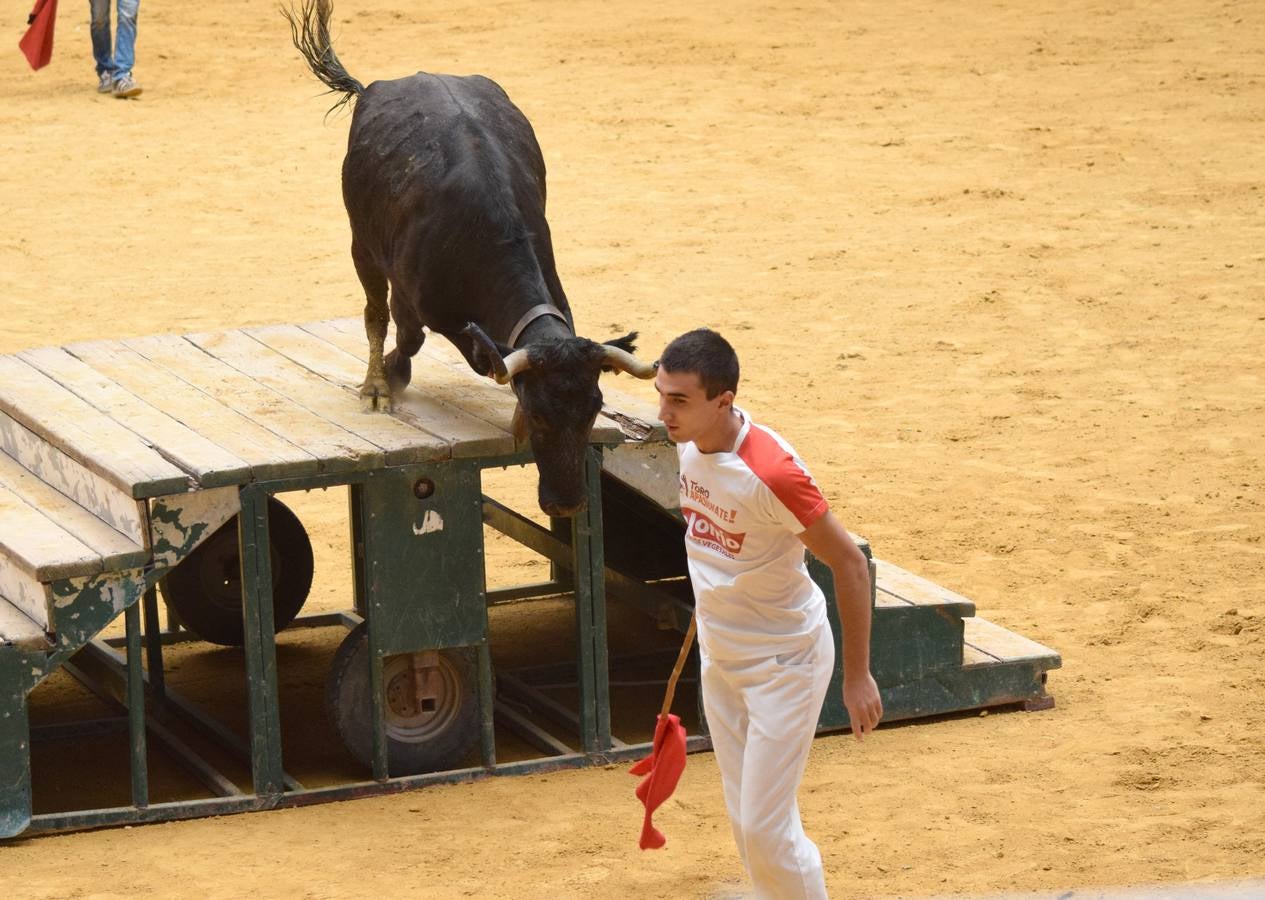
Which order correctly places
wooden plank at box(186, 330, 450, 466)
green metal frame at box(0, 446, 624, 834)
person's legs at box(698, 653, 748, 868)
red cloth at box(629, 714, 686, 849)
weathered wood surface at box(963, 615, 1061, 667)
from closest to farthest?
person's legs at box(698, 653, 748, 868) → red cloth at box(629, 714, 686, 849) → green metal frame at box(0, 446, 624, 834) → wooden plank at box(186, 330, 450, 466) → weathered wood surface at box(963, 615, 1061, 667)

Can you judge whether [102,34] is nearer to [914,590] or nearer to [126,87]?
[126,87]

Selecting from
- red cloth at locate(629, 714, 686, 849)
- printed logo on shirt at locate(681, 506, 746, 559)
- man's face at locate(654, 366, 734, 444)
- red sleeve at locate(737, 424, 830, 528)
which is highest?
man's face at locate(654, 366, 734, 444)

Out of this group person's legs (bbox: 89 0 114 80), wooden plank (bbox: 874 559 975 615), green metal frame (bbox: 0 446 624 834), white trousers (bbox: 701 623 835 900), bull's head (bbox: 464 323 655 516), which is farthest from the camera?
person's legs (bbox: 89 0 114 80)

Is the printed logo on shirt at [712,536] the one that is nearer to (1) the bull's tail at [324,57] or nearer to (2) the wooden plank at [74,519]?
(2) the wooden plank at [74,519]

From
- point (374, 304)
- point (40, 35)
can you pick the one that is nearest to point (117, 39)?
point (40, 35)

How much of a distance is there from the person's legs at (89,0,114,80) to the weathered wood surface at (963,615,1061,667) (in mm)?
14693

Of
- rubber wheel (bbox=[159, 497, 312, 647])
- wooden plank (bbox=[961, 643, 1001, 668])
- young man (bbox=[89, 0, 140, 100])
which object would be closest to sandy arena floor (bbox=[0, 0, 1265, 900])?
wooden plank (bbox=[961, 643, 1001, 668])

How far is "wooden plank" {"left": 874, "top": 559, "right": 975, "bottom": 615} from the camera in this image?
334 inches

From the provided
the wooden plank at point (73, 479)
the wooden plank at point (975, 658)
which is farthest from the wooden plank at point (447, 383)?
the wooden plank at point (975, 658)

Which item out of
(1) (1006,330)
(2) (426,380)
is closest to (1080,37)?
(1) (1006,330)

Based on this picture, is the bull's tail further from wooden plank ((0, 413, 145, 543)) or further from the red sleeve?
the red sleeve

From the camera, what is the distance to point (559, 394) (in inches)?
291

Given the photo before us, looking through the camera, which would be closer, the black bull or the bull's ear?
the black bull

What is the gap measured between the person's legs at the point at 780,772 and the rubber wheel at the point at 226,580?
4367mm
